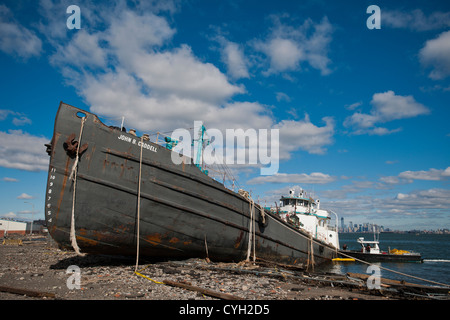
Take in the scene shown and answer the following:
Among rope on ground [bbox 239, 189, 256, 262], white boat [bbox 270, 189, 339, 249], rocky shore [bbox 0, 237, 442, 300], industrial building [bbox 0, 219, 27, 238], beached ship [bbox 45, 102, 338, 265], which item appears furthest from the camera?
industrial building [bbox 0, 219, 27, 238]

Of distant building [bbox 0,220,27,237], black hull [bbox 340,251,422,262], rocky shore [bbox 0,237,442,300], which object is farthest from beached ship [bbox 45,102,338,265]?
distant building [bbox 0,220,27,237]

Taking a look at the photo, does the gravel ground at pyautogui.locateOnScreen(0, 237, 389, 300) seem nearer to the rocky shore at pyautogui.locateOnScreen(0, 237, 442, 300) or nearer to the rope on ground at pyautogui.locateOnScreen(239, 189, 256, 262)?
the rocky shore at pyautogui.locateOnScreen(0, 237, 442, 300)

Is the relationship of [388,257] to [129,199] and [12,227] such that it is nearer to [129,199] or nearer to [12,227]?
[129,199]

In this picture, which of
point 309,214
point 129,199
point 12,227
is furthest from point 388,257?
point 12,227

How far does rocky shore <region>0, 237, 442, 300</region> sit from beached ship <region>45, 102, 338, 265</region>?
2.79 ft

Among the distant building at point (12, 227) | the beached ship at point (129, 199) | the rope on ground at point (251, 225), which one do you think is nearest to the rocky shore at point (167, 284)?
the beached ship at point (129, 199)

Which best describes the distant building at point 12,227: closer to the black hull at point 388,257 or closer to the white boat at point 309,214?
the white boat at point 309,214

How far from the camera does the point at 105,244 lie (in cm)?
891

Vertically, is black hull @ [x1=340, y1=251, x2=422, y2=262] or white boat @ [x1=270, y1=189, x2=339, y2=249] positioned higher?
white boat @ [x1=270, y1=189, x2=339, y2=249]

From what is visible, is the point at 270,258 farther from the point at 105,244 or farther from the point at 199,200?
the point at 105,244

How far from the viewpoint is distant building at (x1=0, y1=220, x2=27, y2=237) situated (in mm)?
51938

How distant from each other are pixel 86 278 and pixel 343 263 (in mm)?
24344

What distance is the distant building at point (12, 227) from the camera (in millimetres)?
51938
